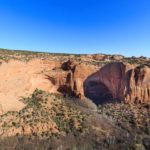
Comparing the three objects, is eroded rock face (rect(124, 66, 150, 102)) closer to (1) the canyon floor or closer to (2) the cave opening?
(1) the canyon floor

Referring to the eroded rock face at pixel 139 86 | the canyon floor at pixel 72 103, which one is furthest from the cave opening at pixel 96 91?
the eroded rock face at pixel 139 86

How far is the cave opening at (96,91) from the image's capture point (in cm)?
7744

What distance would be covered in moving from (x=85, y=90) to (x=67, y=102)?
35.3 ft

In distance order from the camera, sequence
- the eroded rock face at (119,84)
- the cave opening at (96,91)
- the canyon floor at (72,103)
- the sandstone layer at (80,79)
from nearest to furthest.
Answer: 1. the canyon floor at (72,103)
2. the sandstone layer at (80,79)
3. the eroded rock face at (119,84)
4. the cave opening at (96,91)

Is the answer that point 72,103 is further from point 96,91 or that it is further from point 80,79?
point 96,91

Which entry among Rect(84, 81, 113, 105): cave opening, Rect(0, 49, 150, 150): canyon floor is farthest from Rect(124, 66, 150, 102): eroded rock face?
Rect(84, 81, 113, 105): cave opening

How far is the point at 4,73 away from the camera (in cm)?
6109

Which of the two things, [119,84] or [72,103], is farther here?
[119,84]

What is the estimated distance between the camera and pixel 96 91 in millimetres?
78938

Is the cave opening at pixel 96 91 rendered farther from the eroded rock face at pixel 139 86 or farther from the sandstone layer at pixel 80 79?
the eroded rock face at pixel 139 86

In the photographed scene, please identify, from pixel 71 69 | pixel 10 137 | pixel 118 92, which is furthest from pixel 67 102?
pixel 10 137

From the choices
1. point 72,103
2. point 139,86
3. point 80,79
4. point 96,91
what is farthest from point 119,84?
point 72,103

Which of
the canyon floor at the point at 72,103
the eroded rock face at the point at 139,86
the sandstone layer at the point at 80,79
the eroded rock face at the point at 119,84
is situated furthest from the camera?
the eroded rock face at the point at 119,84

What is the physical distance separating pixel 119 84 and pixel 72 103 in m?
11.8
